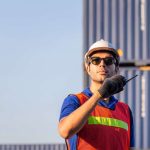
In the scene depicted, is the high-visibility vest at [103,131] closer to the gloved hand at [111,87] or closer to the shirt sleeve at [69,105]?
the shirt sleeve at [69,105]

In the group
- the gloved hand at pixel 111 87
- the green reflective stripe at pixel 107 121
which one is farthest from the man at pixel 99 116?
the gloved hand at pixel 111 87

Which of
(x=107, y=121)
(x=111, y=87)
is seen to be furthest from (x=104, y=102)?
(x=111, y=87)

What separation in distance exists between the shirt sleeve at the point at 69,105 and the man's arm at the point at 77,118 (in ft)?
0.49

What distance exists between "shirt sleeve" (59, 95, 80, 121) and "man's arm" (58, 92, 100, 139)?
0.15 metres

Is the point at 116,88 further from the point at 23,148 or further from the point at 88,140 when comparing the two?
the point at 23,148

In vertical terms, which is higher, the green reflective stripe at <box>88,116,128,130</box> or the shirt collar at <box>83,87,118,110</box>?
the shirt collar at <box>83,87,118,110</box>

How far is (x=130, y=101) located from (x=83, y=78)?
6.33 feet

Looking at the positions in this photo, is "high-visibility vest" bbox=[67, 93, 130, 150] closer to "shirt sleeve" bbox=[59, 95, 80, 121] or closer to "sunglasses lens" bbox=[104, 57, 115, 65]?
"shirt sleeve" bbox=[59, 95, 80, 121]

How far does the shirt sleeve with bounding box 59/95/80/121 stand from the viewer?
3521mm

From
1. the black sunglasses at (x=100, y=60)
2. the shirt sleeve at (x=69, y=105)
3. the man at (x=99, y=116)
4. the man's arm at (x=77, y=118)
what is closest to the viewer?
the man's arm at (x=77, y=118)

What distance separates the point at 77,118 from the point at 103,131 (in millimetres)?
485

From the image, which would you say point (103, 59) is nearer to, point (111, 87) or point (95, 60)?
point (95, 60)

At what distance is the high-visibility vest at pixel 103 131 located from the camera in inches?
144

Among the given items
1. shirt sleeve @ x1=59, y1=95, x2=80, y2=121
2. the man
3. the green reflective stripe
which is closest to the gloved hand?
the man
